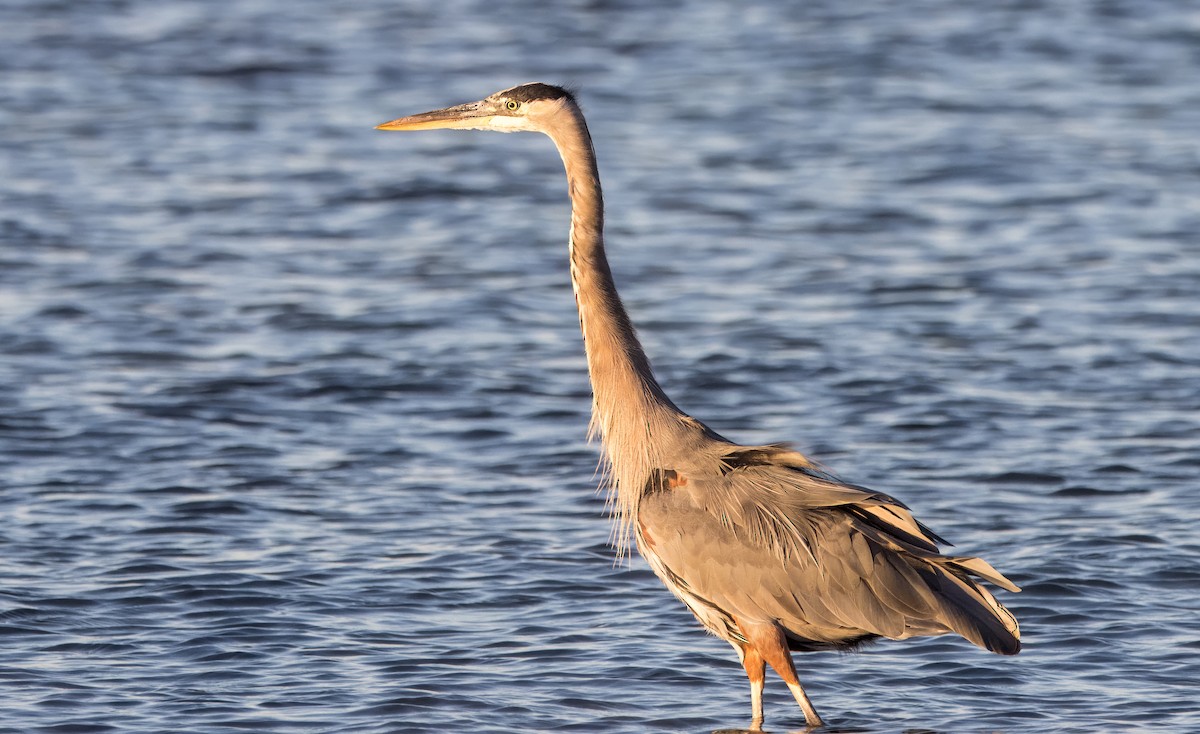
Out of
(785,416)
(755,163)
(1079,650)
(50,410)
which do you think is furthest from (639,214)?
(1079,650)

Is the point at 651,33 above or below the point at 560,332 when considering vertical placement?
above

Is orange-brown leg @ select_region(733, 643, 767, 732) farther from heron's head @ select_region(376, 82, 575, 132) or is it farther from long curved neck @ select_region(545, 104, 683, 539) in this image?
heron's head @ select_region(376, 82, 575, 132)

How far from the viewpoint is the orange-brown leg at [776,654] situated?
684 cm

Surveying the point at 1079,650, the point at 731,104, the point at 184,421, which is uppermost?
the point at 731,104

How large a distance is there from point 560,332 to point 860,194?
156 inches

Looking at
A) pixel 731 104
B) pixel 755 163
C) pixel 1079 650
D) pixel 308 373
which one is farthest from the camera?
pixel 731 104

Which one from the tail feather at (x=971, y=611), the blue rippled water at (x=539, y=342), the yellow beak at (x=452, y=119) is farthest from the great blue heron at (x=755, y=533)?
the blue rippled water at (x=539, y=342)

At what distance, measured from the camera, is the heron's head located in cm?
738

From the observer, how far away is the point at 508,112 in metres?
7.52

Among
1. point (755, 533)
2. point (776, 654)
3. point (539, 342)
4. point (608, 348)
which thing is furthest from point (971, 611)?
point (539, 342)

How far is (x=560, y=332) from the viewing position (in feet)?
40.8

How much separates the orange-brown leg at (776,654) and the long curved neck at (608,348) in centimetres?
69

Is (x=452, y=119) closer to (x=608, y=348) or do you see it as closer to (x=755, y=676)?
(x=608, y=348)

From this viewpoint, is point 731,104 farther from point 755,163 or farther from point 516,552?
point 516,552
